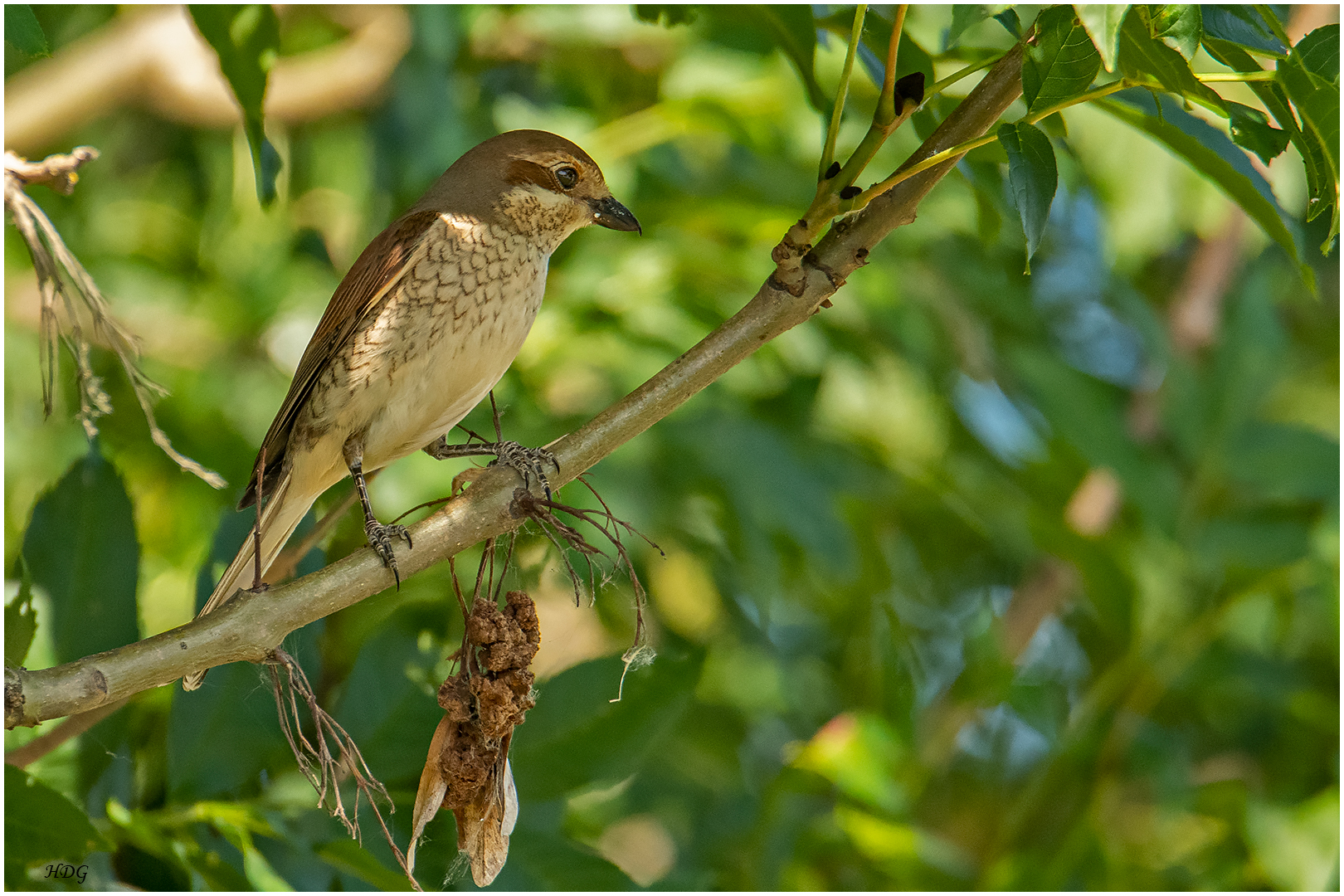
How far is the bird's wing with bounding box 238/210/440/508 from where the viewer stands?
7.50 feet

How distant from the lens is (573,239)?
3.49 m

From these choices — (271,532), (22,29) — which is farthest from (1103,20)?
(271,532)

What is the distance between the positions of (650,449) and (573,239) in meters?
0.72

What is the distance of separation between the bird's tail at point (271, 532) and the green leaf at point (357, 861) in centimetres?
48

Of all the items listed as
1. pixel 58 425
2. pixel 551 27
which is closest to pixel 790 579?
pixel 551 27

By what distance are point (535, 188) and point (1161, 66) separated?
127 cm

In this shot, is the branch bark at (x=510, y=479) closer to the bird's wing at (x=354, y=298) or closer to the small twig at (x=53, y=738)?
the small twig at (x=53, y=738)

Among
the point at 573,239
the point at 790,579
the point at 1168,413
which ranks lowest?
the point at 790,579

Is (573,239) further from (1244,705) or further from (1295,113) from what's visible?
(1244,705)

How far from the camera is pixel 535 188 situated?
2355 mm

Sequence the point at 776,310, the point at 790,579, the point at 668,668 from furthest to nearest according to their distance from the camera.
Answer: the point at 790,579 → the point at 668,668 → the point at 776,310

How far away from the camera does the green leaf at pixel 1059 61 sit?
4.66ft

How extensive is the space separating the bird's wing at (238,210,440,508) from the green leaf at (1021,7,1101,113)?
126 centimetres

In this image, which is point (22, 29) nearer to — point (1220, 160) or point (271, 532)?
point (271, 532)
